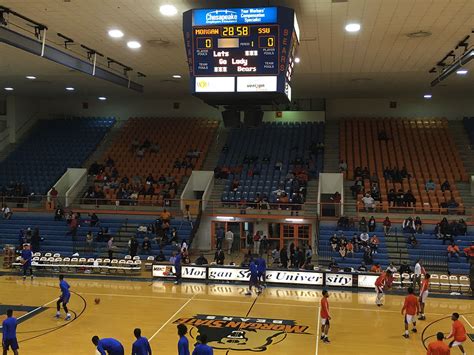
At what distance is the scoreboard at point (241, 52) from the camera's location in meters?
12.5

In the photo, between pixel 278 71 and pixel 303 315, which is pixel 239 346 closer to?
pixel 303 315

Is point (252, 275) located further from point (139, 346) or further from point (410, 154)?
point (410, 154)

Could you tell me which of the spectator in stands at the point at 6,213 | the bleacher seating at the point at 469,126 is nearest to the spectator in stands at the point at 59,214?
the spectator in stands at the point at 6,213

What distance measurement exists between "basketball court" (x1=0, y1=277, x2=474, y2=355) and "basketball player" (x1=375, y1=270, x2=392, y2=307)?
Answer: 43 centimetres

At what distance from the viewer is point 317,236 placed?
27953 millimetres

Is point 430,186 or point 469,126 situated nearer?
point 430,186

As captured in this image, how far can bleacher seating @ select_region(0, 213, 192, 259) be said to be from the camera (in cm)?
2766

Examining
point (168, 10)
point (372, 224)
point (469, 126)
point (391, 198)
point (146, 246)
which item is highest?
point (168, 10)

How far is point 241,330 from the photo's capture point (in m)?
15.8

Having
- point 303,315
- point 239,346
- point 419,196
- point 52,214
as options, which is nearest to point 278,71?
point 239,346

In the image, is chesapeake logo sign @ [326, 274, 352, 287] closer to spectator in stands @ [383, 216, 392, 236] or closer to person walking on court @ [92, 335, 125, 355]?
spectator in stands @ [383, 216, 392, 236]

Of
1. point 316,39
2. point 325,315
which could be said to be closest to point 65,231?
point 316,39

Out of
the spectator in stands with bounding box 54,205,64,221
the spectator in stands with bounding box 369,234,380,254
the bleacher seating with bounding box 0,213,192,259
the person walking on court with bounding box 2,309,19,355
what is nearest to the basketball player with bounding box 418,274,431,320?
the spectator in stands with bounding box 369,234,380,254

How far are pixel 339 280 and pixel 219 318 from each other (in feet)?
22.9
